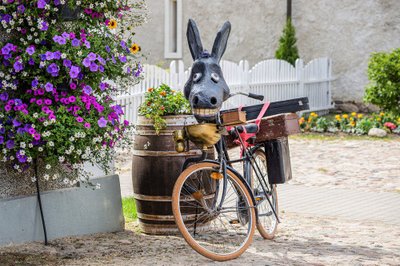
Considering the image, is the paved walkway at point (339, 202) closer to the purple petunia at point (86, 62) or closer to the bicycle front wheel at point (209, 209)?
the bicycle front wheel at point (209, 209)

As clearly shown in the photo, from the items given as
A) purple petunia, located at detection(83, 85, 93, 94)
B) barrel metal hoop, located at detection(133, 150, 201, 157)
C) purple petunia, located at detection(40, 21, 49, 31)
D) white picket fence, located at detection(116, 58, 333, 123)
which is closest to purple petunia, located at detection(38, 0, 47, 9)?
purple petunia, located at detection(40, 21, 49, 31)

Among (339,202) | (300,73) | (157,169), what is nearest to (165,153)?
(157,169)

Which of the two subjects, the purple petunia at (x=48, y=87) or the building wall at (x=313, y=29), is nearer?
the purple petunia at (x=48, y=87)

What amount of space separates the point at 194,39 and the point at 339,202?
3283mm

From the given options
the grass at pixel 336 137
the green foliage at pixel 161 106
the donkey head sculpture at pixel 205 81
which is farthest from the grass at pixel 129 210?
the grass at pixel 336 137

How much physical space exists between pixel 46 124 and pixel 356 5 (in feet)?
47.4

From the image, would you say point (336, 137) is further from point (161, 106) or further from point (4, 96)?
point (4, 96)

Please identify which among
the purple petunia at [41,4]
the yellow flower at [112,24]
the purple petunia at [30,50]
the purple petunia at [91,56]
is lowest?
the purple petunia at [91,56]

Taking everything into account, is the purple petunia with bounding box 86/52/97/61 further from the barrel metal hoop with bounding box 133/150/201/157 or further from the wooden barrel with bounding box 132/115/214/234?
the barrel metal hoop with bounding box 133/150/201/157

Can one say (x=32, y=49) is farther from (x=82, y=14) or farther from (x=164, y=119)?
(x=164, y=119)

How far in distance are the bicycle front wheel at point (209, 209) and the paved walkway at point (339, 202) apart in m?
1.59

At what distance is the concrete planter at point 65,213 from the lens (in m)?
6.15

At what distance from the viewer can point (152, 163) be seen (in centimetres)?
690

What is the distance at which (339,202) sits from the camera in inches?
349
